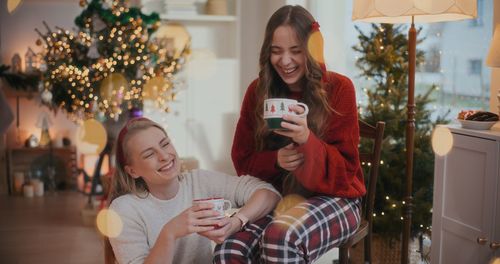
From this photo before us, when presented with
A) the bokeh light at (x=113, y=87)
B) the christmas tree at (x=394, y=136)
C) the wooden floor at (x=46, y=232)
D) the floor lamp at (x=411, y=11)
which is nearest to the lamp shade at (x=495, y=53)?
the floor lamp at (x=411, y=11)

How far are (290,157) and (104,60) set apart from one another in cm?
249

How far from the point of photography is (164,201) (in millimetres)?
1793

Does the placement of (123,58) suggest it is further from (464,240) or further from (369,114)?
(464,240)

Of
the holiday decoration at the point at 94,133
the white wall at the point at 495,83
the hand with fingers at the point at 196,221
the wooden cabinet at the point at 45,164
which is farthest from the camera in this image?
the wooden cabinet at the point at 45,164

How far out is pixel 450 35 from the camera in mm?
3809

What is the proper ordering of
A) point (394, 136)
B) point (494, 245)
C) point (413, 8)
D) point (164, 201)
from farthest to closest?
1. point (394, 136)
2. point (413, 8)
3. point (494, 245)
4. point (164, 201)

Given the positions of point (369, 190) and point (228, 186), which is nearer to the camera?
point (228, 186)

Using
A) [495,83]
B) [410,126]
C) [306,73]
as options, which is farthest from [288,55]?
[495,83]

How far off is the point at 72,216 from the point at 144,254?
10.4 feet

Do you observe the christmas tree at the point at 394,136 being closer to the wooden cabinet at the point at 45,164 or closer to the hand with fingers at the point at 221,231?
the hand with fingers at the point at 221,231

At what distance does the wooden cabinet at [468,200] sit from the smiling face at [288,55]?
73cm

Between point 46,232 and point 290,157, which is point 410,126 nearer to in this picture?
point 290,157

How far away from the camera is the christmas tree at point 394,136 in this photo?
304cm

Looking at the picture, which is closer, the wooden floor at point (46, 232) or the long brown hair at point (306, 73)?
the long brown hair at point (306, 73)
